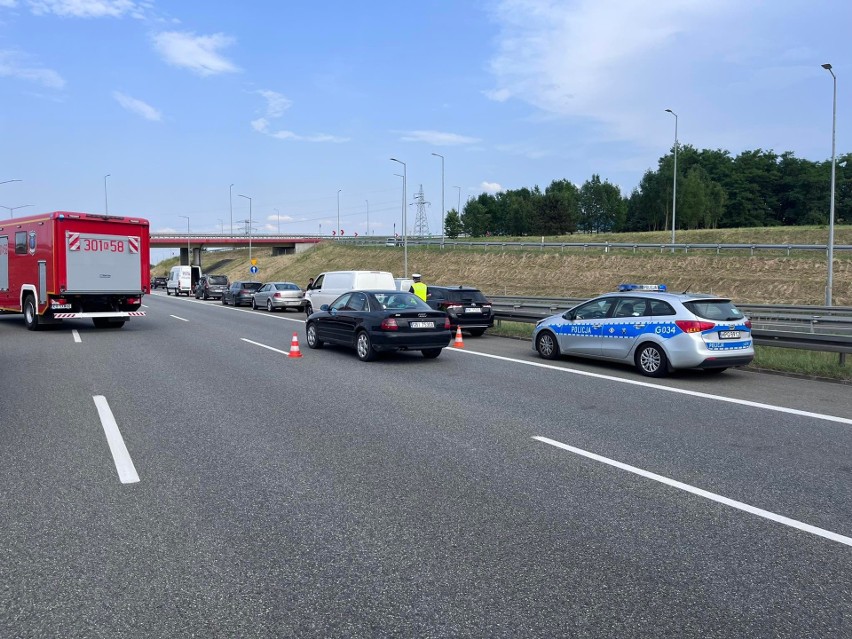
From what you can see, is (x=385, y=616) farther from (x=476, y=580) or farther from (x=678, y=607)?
(x=678, y=607)

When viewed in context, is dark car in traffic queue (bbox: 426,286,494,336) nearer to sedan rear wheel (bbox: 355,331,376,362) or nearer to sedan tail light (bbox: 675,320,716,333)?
sedan rear wheel (bbox: 355,331,376,362)

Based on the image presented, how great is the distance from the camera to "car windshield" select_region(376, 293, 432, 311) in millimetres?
14117

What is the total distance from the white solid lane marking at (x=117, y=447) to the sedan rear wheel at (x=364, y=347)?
5362 mm

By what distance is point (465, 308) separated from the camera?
19984 millimetres

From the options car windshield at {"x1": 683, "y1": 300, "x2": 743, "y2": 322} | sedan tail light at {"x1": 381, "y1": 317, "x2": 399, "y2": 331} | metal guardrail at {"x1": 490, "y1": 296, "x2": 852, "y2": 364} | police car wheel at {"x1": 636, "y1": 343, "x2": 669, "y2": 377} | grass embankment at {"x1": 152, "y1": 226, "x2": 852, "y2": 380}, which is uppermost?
grass embankment at {"x1": 152, "y1": 226, "x2": 852, "y2": 380}

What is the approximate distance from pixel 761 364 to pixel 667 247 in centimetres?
3544

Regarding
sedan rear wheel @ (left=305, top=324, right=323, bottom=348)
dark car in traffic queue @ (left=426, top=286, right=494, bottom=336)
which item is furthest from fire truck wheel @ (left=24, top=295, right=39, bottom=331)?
dark car in traffic queue @ (left=426, top=286, right=494, bottom=336)

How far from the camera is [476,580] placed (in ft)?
12.9

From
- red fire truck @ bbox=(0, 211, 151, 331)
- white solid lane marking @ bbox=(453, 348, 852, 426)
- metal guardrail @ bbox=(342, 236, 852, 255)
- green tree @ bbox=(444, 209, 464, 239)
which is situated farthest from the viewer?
green tree @ bbox=(444, 209, 464, 239)

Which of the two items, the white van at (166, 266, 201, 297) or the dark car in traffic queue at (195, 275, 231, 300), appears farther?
the white van at (166, 266, 201, 297)

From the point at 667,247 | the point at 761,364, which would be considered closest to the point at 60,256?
the point at 761,364

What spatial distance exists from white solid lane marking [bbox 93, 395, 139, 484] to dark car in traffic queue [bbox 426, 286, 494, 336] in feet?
38.5

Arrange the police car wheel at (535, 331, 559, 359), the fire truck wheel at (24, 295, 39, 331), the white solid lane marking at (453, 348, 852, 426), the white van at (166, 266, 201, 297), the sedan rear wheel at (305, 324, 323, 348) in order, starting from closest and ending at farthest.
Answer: the white solid lane marking at (453, 348, 852, 426) → the police car wheel at (535, 331, 559, 359) → the sedan rear wheel at (305, 324, 323, 348) → the fire truck wheel at (24, 295, 39, 331) → the white van at (166, 266, 201, 297)

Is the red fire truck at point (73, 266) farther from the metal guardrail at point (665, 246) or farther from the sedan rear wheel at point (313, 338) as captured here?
the metal guardrail at point (665, 246)
